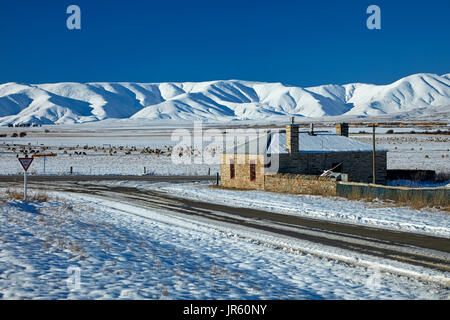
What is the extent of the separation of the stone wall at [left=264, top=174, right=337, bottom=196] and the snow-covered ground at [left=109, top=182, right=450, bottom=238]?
3.19 feet

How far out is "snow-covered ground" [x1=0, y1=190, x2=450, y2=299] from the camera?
27.1 ft

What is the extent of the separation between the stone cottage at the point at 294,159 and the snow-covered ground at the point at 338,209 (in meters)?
3.38

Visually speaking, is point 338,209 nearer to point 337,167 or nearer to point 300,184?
point 300,184

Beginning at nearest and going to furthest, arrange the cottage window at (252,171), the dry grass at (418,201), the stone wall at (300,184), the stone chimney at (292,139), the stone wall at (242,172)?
the dry grass at (418,201) → the stone wall at (300,184) → the stone wall at (242,172) → the stone chimney at (292,139) → the cottage window at (252,171)

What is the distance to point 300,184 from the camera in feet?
86.8

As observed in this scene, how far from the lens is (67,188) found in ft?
98.7

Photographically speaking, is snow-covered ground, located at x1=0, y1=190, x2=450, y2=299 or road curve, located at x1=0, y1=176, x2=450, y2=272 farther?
road curve, located at x1=0, y1=176, x2=450, y2=272

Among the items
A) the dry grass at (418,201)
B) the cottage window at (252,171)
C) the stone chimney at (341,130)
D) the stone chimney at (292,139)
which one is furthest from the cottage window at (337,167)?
the dry grass at (418,201)

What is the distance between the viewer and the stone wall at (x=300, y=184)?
24938 mm

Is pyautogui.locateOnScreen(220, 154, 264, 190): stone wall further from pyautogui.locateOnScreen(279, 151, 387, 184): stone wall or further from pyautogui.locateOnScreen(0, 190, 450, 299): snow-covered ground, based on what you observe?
pyautogui.locateOnScreen(0, 190, 450, 299): snow-covered ground

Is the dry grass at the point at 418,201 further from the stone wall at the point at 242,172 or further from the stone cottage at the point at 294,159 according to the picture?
the stone wall at the point at 242,172

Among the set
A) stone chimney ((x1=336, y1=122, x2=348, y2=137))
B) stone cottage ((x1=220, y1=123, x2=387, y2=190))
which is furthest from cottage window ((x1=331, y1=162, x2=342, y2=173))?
stone chimney ((x1=336, y1=122, x2=348, y2=137))

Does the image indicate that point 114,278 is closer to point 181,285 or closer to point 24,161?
point 181,285

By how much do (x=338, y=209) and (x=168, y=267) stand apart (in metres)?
11.6
